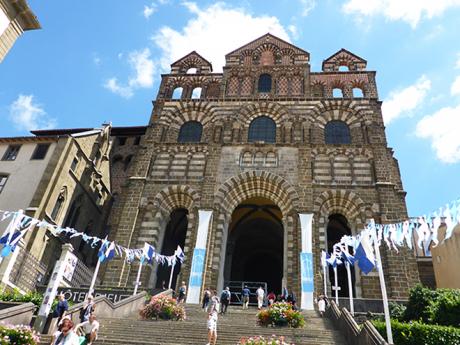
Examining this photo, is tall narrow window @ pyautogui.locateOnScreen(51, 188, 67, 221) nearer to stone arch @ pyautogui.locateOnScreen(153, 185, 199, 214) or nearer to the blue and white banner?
the blue and white banner

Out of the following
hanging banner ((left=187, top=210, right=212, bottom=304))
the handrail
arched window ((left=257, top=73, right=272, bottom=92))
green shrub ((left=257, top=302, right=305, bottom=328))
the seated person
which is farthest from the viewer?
arched window ((left=257, top=73, right=272, bottom=92))

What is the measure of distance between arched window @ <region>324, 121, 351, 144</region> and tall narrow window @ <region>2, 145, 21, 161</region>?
2053cm

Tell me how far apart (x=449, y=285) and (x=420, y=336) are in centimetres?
1238

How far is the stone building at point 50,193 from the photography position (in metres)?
18.8

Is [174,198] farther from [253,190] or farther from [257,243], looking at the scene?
[257,243]

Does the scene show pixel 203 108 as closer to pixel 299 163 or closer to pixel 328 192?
pixel 299 163

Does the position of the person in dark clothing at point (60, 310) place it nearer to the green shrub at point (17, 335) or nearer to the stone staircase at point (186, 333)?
the stone staircase at point (186, 333)

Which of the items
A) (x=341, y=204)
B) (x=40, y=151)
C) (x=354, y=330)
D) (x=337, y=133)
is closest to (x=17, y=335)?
(x=354, y=330)

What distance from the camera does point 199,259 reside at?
66.2 ft

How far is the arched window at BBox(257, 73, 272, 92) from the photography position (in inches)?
1145

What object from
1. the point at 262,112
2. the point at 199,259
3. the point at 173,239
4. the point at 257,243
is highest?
the point at 262,112

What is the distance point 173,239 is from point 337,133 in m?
14.3

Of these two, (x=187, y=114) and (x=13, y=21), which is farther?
(x=187, y=114)

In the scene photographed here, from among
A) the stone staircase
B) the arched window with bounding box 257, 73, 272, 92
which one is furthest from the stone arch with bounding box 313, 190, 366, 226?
the arched window with bounding box 257, 73, 272, 92
